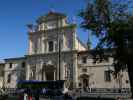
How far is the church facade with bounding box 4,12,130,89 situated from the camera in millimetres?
53312

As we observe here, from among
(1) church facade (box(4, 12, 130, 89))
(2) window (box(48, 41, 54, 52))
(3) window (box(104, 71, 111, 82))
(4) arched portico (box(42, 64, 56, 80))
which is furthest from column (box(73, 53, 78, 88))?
(2) window (box(48, 41, 54, 52))

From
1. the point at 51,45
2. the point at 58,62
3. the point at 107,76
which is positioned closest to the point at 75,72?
the point at 58,62

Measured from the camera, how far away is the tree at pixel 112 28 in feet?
99.1

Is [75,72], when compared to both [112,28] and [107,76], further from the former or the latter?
[112,28]

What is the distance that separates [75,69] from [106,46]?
23408 millimetres

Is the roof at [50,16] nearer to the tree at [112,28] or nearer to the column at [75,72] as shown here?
the column at [75,72]

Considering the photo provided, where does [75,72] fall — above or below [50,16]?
below

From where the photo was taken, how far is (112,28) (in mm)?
30609

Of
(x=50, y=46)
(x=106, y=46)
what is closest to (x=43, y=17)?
(x=50, y=46)

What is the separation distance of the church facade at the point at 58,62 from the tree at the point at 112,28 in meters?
19.1

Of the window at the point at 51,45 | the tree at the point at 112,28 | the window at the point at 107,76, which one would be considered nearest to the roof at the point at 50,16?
the window at the point at 51,45

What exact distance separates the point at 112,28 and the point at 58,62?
2857 cm

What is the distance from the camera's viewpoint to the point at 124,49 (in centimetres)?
3031

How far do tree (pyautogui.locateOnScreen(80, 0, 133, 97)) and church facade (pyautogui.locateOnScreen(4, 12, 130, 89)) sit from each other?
62.7 feet
